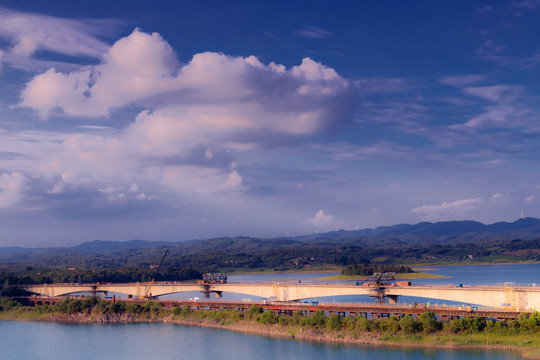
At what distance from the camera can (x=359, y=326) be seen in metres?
69.0

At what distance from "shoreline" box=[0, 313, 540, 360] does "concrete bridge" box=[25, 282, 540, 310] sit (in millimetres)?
12282

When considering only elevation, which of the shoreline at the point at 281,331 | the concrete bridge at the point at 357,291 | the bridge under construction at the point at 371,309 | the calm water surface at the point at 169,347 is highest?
the concrete bridge at the point at 357,291

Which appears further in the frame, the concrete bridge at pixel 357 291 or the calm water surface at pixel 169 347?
the concrete bridge at pixel 357 291

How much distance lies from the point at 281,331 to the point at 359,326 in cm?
1163

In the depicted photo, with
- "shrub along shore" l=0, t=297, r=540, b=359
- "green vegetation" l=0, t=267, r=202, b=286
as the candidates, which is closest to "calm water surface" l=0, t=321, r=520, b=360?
"shrub along shore" l=0, t=297, r=540, b=359

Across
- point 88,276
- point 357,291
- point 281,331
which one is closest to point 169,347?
point 281,331

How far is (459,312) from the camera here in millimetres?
72250

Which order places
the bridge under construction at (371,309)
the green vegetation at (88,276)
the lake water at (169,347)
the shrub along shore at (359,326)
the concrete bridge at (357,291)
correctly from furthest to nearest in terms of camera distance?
the green vegetation at (88,276), the concrete bridge at (357,291), the bridge under construction at (371,309), the lake water at (169,347), the shrub along shore at (359,326)

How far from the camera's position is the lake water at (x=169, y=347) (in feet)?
205

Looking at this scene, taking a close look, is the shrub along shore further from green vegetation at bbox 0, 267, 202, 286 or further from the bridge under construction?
green vegetation at bbox 0, 267, 202, 286

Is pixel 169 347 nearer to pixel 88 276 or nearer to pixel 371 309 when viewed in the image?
pixel 371 309

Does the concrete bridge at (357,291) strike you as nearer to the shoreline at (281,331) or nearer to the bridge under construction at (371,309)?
the bridge under construction at (371,309)

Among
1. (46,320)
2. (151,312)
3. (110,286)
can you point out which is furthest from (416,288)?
(110,286)

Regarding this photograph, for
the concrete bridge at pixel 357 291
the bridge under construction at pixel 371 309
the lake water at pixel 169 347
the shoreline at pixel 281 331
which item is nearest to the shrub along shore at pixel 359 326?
the shoreline at pixel 281 331
